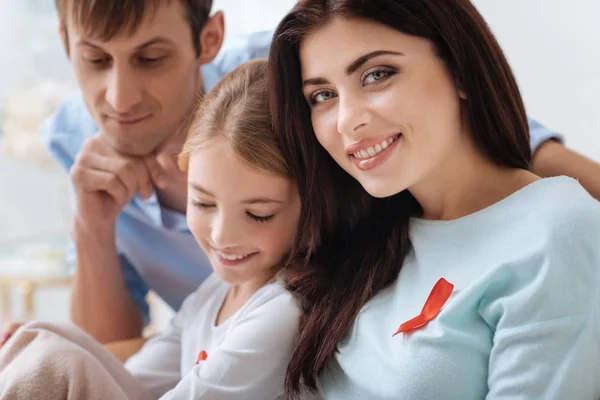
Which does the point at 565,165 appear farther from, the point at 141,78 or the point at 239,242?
the point at 141,78

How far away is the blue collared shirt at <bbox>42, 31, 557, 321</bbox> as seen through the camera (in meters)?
1.88

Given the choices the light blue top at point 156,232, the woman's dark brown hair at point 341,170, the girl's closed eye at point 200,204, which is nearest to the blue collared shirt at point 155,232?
the light blue top at point 156,232

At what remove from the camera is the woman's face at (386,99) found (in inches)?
42.6

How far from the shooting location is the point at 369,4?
107 centimetres

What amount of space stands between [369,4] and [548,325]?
0.49 m

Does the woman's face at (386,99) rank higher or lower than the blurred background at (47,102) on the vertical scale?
higher

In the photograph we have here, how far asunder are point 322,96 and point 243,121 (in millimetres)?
159

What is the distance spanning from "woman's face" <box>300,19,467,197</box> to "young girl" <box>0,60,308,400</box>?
173 mm

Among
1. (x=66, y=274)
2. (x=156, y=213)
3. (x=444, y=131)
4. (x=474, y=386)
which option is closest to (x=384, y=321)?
(x=474, y=386)

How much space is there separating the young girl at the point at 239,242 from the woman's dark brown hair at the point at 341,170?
0.04m

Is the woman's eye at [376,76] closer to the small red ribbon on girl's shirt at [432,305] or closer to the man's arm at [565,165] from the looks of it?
the small red ribbon on girl's shirt at [432,305]

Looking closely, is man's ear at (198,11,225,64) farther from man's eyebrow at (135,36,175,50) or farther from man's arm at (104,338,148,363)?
man's arm at (104,338,148,363)

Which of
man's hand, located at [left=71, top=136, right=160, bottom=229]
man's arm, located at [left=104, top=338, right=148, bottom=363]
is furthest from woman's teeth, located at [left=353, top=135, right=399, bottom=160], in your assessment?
man's arm, located at [left=104, top=338, right=148, bottom=363]


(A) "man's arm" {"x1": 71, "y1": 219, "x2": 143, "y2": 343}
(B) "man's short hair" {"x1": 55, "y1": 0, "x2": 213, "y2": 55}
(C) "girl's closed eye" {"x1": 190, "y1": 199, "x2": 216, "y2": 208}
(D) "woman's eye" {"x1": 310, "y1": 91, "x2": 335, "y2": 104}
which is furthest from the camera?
(A) "man's arm" {"x1": 71, "y1": 219, "x2": 143, "y2": 343}
